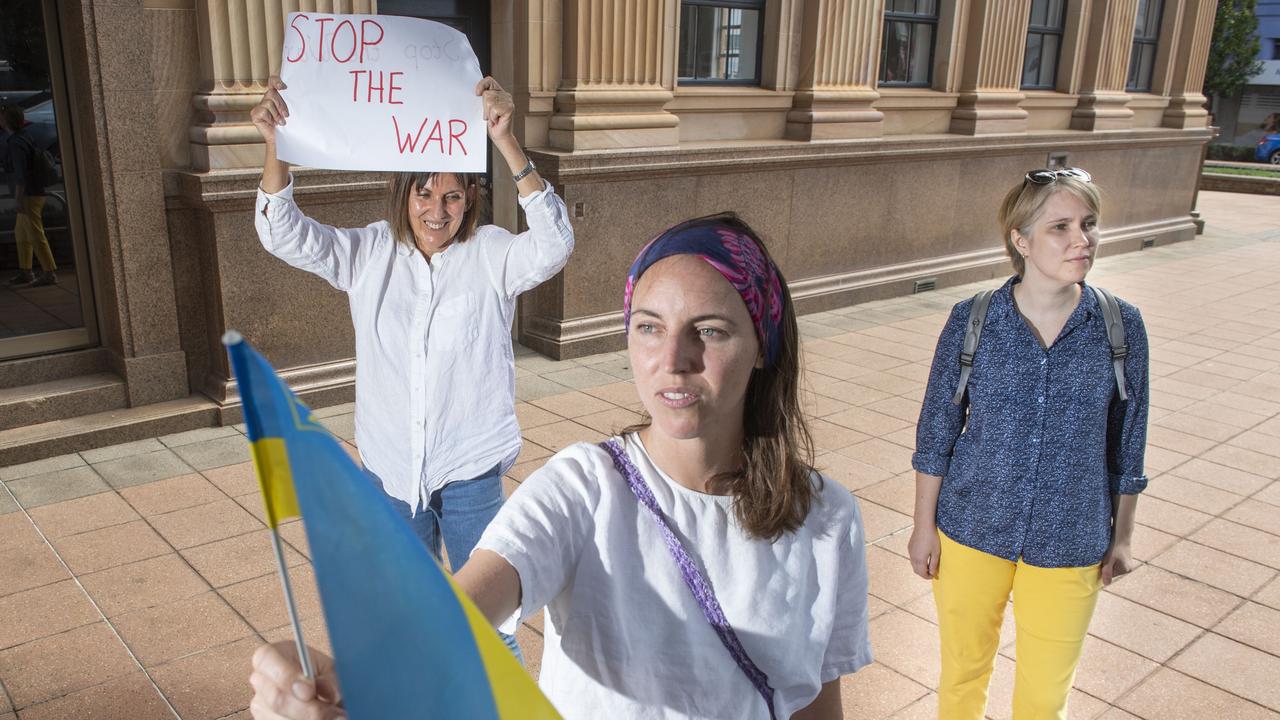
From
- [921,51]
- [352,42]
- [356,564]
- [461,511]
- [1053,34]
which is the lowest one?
[461,511]

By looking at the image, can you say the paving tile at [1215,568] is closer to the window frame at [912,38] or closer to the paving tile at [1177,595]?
the paving tile at [1177,595]

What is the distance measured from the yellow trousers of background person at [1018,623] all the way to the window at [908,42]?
9.33m

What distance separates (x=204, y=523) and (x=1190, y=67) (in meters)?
16.0

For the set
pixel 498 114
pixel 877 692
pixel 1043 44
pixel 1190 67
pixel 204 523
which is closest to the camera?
pixel 498 114

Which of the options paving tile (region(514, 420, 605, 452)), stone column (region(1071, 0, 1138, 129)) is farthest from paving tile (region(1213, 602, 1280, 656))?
stone column (region(1071, 0, 1138, 129))

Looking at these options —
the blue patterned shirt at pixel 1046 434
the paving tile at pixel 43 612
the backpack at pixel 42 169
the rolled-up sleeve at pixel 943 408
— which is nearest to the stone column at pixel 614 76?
the backpack at pixel 42 169

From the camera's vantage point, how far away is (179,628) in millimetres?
4266

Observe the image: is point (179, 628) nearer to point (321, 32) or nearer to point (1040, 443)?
point (321, 32)

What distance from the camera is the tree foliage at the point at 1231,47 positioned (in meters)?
34.3

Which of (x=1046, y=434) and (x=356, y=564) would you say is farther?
(x=1046, y=434)

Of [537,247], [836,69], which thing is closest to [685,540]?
[537,247]

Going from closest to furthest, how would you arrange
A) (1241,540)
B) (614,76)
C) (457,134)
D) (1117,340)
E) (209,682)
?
1. (1117,340)
2. (457,134)
3. (209,682)
4. (1241,540)
5. (614,76)

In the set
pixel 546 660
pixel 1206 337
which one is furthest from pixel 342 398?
pixel 1206 337

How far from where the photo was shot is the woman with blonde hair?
3.00 m
